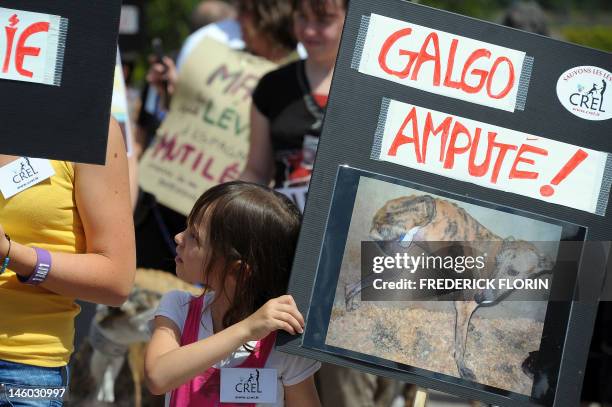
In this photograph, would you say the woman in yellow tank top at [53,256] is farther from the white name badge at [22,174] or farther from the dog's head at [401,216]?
the dog's head at [401,216]

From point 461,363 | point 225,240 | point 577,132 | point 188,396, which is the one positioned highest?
point 577,132

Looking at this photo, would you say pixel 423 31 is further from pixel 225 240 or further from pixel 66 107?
pixel 66 107

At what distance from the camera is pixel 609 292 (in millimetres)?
2715

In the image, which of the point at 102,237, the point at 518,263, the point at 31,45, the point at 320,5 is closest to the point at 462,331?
the point at 518,263

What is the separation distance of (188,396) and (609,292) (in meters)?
1.08

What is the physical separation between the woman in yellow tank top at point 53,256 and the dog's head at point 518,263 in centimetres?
86

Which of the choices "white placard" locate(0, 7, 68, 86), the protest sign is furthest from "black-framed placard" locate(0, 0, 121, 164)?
the protest sign

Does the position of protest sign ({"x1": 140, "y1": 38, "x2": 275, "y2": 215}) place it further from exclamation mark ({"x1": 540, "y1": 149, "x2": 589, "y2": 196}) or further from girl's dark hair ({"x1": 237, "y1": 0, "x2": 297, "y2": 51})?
exclamation mark ({"x1": 540, "y1": 149, "x2": 589, "y2": 196})

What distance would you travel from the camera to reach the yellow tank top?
2.41 meters

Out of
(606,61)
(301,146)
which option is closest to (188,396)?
(606,61)

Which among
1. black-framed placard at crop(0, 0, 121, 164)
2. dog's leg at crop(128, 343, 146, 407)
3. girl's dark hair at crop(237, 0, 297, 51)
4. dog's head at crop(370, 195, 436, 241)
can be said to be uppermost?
girl's dark hair at crop(237, 0, 297, 51)

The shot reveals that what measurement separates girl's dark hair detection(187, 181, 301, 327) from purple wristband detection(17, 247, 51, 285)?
1.16ft

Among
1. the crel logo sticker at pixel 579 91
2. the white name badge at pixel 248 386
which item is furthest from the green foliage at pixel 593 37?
the white name badge at pixel 248 386

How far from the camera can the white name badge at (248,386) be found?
2.41m
